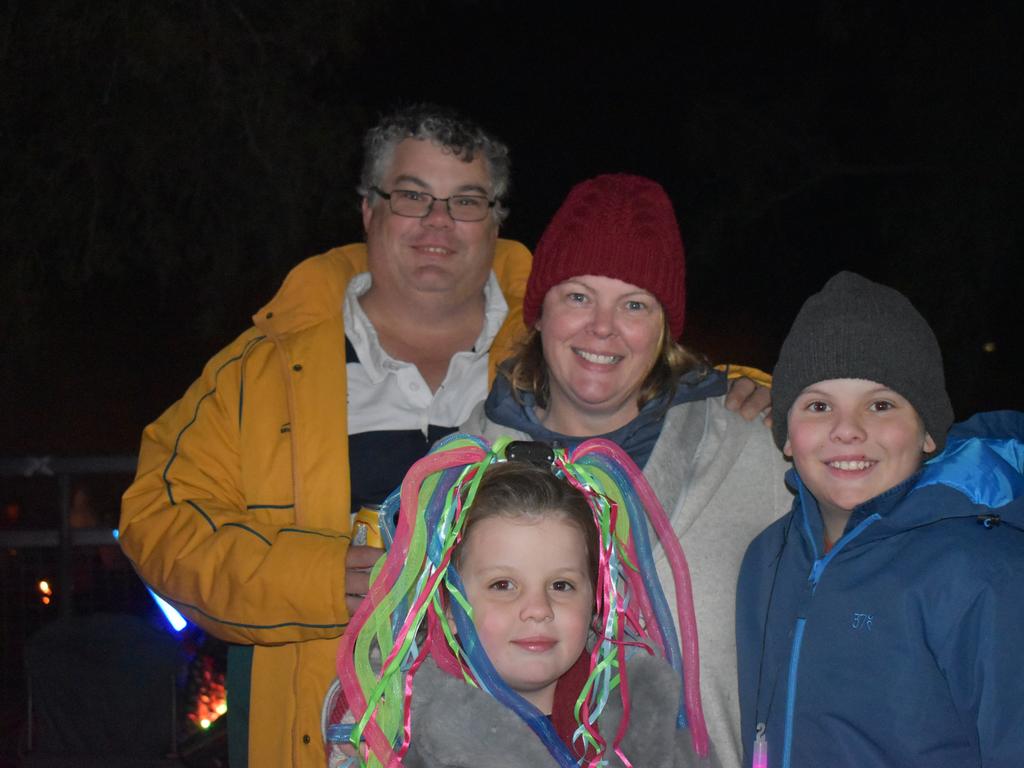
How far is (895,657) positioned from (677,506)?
0.55m

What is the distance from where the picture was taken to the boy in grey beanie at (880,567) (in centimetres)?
217

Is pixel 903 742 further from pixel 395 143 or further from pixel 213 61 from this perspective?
pixel 213 61

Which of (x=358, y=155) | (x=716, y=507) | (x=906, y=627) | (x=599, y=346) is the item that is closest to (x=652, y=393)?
(x=599, y=346)

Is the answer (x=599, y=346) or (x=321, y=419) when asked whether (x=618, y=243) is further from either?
(x=321, y=419)

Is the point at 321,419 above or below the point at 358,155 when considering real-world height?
below

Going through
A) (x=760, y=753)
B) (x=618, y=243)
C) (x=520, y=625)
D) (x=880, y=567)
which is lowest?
(x=760, y=753)

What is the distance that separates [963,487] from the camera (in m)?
2.28

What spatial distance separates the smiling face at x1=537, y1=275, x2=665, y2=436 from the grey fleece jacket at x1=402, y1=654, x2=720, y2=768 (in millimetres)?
657

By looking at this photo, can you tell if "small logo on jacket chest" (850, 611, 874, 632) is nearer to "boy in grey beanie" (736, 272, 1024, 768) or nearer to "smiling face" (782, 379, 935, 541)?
"boy in grey beanie" (736, 272, 1024, 768)

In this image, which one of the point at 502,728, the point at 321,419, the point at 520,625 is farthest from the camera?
the point at 321,419

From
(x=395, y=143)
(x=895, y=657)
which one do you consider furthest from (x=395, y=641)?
(x=395, y=143)

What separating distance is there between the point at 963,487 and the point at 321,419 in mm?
1525

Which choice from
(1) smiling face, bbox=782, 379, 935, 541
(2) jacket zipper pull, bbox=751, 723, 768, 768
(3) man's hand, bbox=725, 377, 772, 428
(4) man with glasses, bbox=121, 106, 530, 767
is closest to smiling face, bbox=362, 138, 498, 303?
(4) man with glasses, bbox=121, 106, 530, 767

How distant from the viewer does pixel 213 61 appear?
7.80 m
